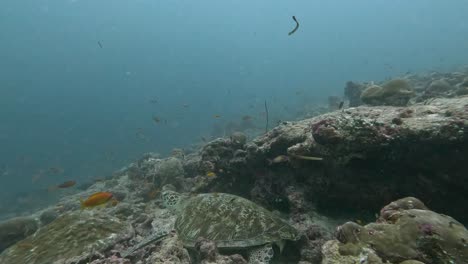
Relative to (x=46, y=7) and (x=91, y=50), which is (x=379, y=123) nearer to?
(x=46, y=7)

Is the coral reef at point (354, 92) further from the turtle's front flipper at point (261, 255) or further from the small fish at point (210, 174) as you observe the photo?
the turtle's front flipper at point (261, 255)

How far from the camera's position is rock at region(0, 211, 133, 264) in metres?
4.46

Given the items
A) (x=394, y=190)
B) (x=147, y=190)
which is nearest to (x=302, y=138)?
(x=394, y=190)

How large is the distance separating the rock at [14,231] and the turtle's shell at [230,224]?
6.87m

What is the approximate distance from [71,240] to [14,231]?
5.77 metres

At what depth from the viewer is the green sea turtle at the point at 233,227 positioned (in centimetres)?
417

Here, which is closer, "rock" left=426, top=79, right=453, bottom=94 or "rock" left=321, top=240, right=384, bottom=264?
"rock" left=321, top=240, right=384, bottom=264

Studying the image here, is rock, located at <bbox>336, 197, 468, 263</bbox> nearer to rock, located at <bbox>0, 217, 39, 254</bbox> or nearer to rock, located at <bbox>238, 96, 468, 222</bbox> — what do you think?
rock, located at <bbox>238, 96, 468, 222</bbox>

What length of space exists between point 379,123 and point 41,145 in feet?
251

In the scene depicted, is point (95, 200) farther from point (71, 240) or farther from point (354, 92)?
point (354, 92)

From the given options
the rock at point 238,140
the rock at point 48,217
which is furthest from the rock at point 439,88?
the rock at point 48,217

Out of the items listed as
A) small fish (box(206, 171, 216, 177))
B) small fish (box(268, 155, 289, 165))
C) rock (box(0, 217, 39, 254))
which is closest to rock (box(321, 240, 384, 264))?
small fish (box(268, 155, 289, 165))

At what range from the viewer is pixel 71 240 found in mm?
4742

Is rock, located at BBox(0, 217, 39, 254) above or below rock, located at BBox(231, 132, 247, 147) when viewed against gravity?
below
